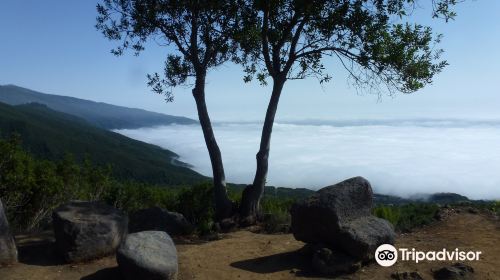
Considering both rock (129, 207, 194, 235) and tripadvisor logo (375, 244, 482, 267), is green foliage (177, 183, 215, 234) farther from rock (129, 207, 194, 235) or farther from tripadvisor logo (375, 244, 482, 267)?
tripadvisor logo (375, 244, 482, 267)

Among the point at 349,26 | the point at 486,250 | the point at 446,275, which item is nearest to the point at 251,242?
the point at 446,275

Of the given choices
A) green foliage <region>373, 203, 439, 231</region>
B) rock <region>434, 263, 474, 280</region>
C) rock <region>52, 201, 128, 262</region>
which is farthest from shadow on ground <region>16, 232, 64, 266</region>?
green foliage <region>373, 203, 439, 231</region>

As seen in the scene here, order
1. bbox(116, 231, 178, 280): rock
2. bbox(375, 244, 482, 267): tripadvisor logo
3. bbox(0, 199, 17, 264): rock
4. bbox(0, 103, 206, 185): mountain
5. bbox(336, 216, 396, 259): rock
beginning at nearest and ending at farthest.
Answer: bbox(116, 231, 178, 280): rock
bbox(0, 199, 17, 264): rock
bbox(336, 216, 396, 259): rock
bbox(375, 244, 482, 267): tripadvisor logo
bbox(0, 103, 206, 185): mountain

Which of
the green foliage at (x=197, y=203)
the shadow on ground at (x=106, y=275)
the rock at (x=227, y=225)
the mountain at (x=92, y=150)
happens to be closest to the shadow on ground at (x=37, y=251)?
the shadow on ground at (x=106, y=275)

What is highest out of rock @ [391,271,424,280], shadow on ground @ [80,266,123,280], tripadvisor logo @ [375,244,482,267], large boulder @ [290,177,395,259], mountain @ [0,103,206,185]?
mountain @ [0,103,206,185]

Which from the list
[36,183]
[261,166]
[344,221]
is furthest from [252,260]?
[36,183]

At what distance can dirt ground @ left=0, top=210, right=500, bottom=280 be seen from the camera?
1012cm

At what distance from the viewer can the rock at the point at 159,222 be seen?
1403cm

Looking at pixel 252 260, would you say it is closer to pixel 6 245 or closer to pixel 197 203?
pixel 6 245

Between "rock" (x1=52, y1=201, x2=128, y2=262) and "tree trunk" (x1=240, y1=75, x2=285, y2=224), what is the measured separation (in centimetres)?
491

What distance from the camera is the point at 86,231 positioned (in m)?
10.6

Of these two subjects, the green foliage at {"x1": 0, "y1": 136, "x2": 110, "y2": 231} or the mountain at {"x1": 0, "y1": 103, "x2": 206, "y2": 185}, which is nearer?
the green foliage at {"x1": 0, "y1": 136, "x2": 110, "y2": 231}

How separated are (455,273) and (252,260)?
15.2 feet

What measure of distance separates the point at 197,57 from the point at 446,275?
32.8ft
